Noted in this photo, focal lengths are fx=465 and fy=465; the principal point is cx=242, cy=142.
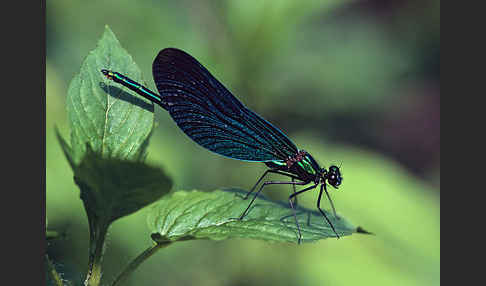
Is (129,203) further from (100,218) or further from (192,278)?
(192,278)

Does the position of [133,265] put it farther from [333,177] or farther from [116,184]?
[333,177]

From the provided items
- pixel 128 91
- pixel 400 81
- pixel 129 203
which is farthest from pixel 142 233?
pixel 400 81

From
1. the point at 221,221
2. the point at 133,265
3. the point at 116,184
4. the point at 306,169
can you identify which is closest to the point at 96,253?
the point at 133,265

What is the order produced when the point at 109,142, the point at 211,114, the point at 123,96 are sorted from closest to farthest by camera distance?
the point at 109,142
the point at 123,96
the point at 211,114

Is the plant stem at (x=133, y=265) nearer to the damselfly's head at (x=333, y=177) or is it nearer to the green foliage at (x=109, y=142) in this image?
the green foliage at (x=109, y=142)

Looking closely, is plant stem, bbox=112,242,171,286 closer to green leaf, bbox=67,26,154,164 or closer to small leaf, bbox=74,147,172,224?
small leaf, bbox=74,147,172,224

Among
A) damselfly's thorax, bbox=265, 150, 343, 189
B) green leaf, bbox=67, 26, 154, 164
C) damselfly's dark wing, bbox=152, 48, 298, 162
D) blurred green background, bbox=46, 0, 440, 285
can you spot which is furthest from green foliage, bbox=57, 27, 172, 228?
blurred green background, bbox=46, 0, 440, 285
